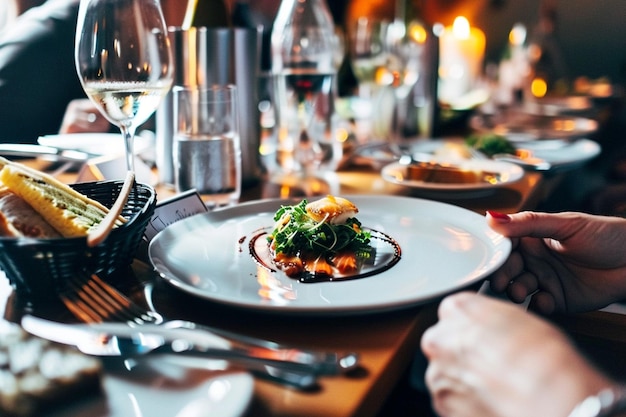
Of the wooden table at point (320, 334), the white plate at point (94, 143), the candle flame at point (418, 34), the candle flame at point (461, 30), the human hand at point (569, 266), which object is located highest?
the candle flame at point (461, 30)

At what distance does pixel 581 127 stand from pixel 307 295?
5.36 feet

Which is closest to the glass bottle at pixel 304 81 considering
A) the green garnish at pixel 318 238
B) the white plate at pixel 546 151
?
the white plate at pixel 546 151

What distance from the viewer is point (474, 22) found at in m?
4.55

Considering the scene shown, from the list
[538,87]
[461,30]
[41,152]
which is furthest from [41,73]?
[538,87]

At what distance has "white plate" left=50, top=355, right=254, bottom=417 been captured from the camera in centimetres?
42

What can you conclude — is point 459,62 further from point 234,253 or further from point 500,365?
point 500,365

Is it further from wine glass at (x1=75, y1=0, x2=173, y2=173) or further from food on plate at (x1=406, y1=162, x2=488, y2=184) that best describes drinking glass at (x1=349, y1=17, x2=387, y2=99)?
wine glass at (x1=75, y1=0, x2=173, y2=173)

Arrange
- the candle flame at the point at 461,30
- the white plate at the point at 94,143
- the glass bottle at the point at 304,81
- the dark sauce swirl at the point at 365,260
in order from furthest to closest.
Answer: the candle flame at the point at 461,30 → the glass bottle at the point at 304,81 → the white plate at the point at 94,143 → the dark sauce swirl at the point at 365,260

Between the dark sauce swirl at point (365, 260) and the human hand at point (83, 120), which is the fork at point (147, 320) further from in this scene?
the human hand at point (83, 120)

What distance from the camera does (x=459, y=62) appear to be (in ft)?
8.85

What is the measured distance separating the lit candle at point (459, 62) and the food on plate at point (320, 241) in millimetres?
1913

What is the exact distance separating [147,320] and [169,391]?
0.10 m

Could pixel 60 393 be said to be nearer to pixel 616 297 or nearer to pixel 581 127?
pixel 616 297

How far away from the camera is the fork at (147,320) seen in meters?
0.46
